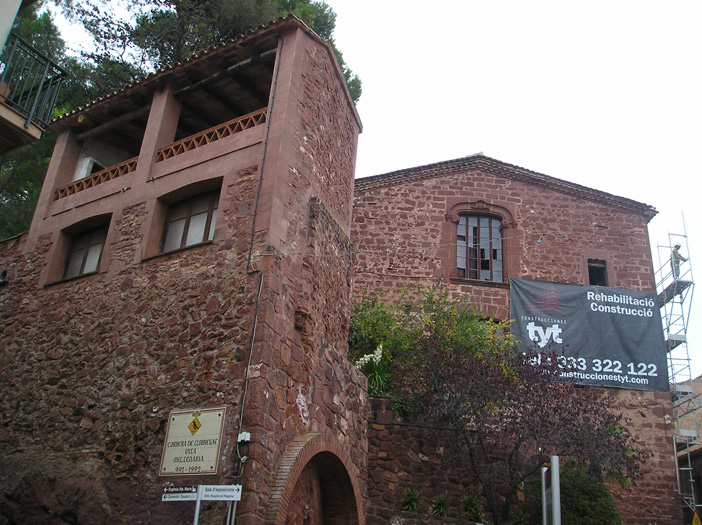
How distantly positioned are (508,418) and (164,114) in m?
8.74

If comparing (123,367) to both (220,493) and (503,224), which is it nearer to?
(220,493)

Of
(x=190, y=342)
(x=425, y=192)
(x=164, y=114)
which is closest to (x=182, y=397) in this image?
(x=190, y=342)

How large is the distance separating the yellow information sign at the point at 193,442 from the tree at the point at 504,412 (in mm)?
5465

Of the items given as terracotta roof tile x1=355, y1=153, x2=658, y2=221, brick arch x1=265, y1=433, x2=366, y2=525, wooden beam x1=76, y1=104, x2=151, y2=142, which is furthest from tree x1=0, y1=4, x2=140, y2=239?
brick arch x1=265, y1=433, x2=366, y2=525

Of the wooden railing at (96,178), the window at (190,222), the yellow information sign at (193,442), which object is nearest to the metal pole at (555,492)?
the yellow information sign at (193,442)

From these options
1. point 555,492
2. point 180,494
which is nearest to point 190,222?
point 180,494

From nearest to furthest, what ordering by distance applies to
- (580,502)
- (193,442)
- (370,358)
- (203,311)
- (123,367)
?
(193,442), (203,311), (123,367), (580,502), (370,358)

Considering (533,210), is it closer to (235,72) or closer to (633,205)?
(633,205)

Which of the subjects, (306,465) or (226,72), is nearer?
(306,465)

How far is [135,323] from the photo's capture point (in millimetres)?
10945

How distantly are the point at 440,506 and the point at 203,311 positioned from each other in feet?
20.3

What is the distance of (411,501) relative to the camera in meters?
13.0

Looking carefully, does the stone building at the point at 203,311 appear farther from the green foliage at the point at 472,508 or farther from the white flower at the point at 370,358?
the white flower at the point at 370,358

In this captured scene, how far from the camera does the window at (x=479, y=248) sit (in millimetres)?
19781
